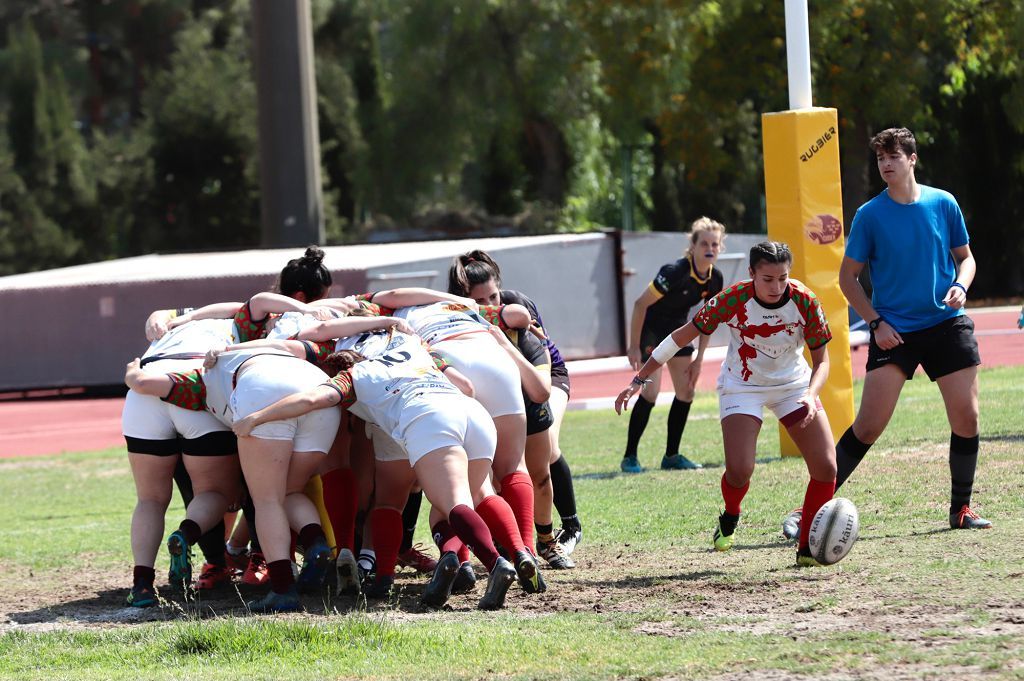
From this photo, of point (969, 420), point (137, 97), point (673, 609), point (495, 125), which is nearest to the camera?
point (673, 609)

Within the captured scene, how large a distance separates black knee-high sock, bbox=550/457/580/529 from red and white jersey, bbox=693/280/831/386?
4.36 ft

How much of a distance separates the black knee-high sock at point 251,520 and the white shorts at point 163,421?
0.54 m

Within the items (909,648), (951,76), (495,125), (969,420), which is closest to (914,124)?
(951,76)

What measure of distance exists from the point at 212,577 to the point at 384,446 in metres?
1.37

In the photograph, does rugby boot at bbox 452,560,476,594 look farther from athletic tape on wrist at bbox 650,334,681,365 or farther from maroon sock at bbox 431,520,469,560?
athletic tape on wrist at bbox 650,334,681,365

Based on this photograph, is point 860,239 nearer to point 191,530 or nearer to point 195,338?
point 195,338

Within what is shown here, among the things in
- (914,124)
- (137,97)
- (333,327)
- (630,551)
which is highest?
(137,97)

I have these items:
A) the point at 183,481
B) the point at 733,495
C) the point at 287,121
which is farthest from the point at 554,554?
the point at 287,121

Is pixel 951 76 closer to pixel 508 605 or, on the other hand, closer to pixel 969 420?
pixel 969 420

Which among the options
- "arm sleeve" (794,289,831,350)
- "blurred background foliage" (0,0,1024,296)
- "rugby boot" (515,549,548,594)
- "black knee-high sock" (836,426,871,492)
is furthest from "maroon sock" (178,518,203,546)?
"blurred background foliage" (0,0,1024,296)

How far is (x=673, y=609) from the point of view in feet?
21.2

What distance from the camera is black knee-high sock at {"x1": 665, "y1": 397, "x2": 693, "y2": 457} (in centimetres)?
1132

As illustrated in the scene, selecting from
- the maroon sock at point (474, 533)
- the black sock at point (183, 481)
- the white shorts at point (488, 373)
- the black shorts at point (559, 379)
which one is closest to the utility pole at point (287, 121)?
the black shorts at point (559, 379)

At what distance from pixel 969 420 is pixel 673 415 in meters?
3.69
